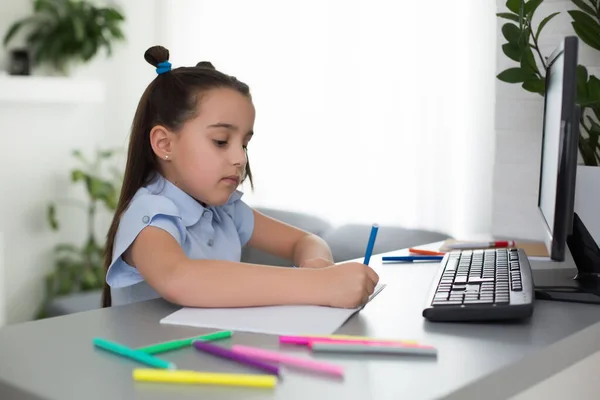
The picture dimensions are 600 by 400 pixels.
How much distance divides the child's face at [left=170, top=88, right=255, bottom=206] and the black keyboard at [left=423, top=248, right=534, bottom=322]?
15.3 inches

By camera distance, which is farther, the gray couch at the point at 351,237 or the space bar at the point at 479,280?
the gray couch at the point at 351,237

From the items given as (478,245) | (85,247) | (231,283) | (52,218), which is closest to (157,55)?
(231,283)

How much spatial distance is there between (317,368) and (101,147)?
3.38m

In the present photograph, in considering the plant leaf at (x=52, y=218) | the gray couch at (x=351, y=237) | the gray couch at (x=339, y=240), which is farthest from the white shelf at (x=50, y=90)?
the gray couch at (x=351, y=237)

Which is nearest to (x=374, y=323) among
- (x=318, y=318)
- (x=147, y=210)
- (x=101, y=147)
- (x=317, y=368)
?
(x=318, y=318)

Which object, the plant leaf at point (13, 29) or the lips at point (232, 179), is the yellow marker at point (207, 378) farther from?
the plant leaf at point (13, 29)

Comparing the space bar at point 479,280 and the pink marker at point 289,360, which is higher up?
the pink marker at point 289,360

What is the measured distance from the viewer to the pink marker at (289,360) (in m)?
0.82

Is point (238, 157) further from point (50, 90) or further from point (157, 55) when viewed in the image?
point (50, 90)

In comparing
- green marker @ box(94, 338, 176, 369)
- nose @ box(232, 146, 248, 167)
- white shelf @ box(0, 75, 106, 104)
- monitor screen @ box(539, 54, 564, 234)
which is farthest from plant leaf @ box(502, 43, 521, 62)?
white shelf @ box(0, 75, 106, 104)

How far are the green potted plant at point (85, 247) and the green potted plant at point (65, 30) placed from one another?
456 mm

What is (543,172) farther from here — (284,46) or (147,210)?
(284,46)

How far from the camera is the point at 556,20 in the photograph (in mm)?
2041

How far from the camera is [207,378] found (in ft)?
2.56
